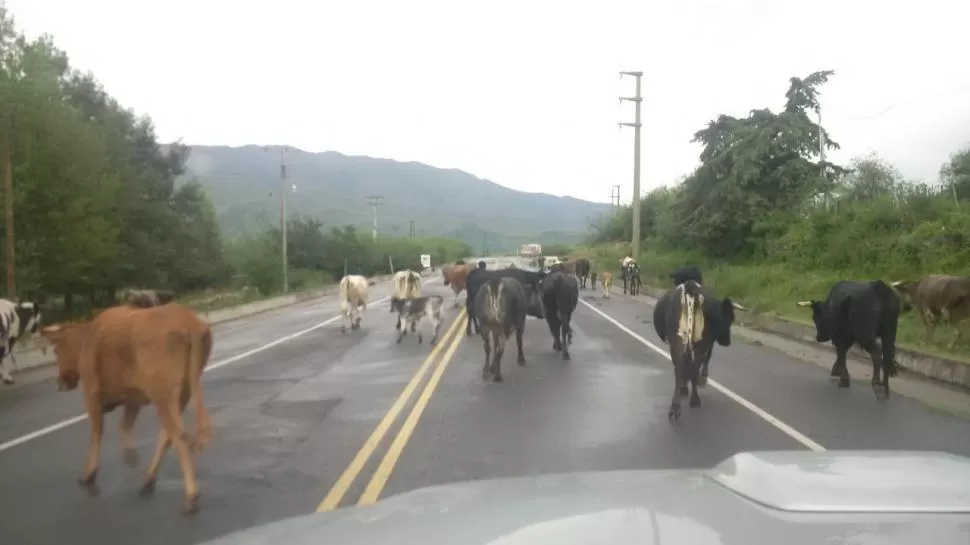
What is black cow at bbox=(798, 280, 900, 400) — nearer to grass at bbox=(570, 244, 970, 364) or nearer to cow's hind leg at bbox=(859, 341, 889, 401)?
cow's hind leg at bbox=(859, 341, 889, 401)

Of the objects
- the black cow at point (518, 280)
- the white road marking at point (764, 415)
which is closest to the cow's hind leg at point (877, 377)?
the white road marking at point (764, 415)

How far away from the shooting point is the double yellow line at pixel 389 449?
23.4 ft

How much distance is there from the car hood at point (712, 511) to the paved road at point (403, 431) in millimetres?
3368

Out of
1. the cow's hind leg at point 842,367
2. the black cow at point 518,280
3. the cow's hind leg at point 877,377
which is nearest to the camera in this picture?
the cow's hind leg at point 877,377

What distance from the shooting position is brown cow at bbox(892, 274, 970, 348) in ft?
53.1

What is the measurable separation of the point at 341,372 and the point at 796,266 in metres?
22.7

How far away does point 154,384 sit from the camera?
6.91 m

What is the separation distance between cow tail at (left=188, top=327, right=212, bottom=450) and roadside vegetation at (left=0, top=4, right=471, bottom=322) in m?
19.0

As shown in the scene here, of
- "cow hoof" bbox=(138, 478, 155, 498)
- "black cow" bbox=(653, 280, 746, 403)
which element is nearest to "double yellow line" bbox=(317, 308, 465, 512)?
"cow hoof" bbox=(138, 478, 155, 498)

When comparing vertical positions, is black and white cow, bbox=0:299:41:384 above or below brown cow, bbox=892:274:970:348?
below

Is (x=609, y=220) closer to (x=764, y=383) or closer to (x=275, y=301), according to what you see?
(x=275, y=301)

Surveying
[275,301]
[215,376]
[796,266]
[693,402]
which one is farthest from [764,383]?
[275,301]

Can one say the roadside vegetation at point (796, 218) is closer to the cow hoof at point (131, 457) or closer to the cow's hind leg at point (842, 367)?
the cow's hind leg at point (842, 367)

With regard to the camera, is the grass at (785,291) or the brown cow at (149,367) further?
the grass at (785,291)
